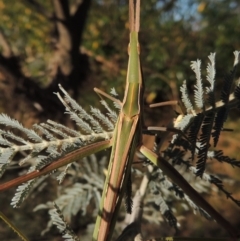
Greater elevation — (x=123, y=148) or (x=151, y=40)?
(x=151, y=40)

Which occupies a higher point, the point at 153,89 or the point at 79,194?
the point at 153,89

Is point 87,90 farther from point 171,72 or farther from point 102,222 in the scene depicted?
point 102,222

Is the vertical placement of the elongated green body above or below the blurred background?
below

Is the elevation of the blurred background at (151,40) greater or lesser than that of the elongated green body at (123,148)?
greater

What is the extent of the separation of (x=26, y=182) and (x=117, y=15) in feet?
8.73

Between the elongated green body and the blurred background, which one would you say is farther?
the blurred background

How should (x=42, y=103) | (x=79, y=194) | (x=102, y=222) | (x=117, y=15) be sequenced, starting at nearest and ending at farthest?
(x=102, y=222) < (x=79, y=194) < (x=42, y=103) < (x=117, y=15)

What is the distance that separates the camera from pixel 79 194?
2.49 feet

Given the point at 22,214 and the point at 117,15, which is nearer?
the point at 22,214

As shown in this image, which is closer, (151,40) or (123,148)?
(123,148)

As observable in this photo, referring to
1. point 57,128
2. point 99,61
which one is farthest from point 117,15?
point 57,128

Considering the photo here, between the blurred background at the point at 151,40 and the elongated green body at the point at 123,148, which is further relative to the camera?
the blurred background at the point at 151,40

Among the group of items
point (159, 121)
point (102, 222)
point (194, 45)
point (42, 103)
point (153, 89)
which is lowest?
point (102, 222)

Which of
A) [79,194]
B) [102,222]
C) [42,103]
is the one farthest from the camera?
[42,103]
